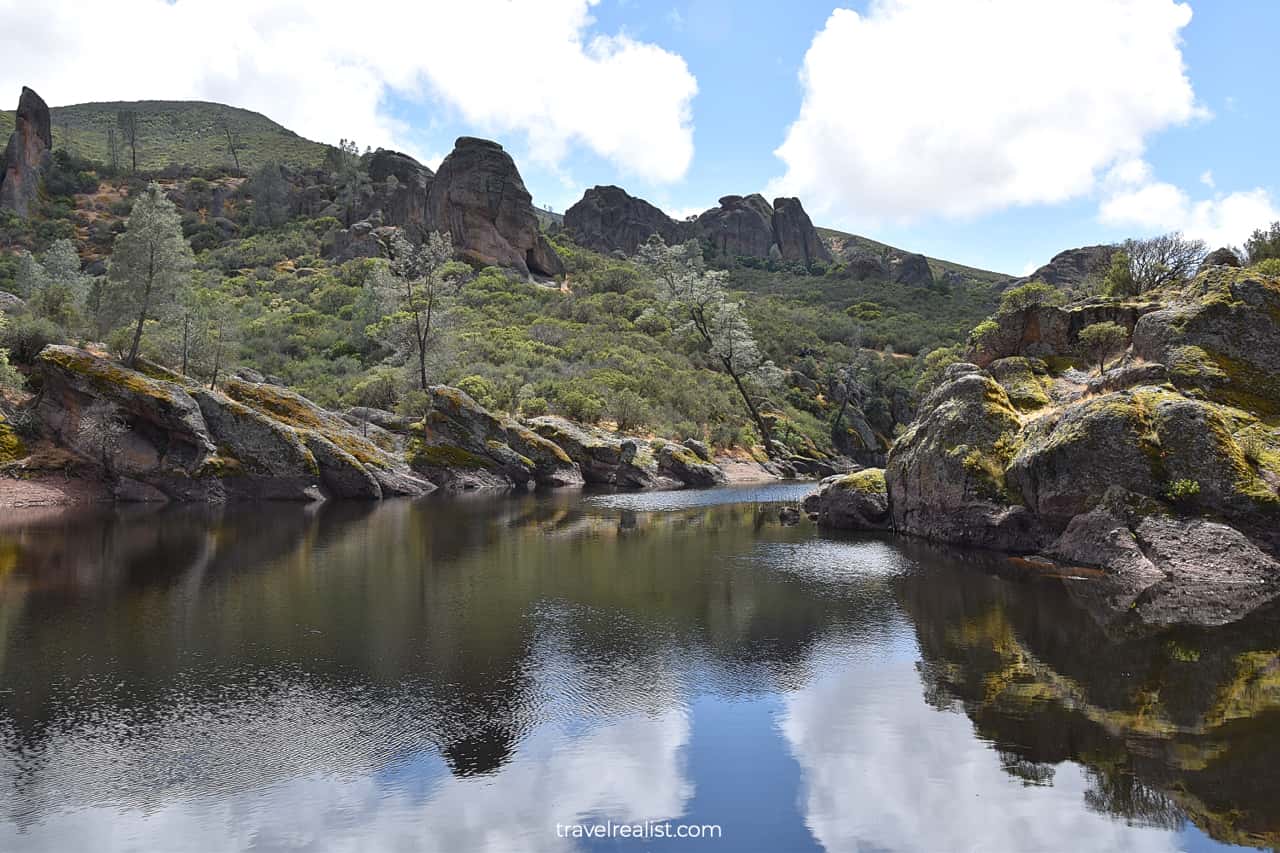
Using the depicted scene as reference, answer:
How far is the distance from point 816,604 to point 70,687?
45.7ft

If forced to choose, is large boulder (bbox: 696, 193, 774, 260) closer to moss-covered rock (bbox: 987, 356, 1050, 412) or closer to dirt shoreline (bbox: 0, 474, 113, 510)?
moss-covered rock (bbox: 987, 356, 1050, 412)

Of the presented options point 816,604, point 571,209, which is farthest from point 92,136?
point 816,604

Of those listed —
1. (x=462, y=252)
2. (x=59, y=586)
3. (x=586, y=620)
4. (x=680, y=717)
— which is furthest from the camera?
(x=462, y=252)

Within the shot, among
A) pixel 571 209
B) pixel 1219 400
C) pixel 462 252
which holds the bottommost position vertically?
pixel 1219 400

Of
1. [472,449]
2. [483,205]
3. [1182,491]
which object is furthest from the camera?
[483,205]

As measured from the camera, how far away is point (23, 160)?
10119 centimetres

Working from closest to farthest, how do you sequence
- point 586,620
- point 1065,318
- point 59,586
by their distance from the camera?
point 586,620, point 59,586, point 1065,318

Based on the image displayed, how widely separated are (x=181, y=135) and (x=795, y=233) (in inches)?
5272

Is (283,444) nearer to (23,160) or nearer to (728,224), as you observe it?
(23,160)

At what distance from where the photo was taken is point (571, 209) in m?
159

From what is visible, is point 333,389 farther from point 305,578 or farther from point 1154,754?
point 1154,754

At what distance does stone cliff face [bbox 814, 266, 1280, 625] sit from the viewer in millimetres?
18953

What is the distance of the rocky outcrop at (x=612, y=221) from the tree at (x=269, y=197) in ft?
179

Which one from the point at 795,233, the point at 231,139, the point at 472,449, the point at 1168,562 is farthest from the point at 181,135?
the point at 1168,562
